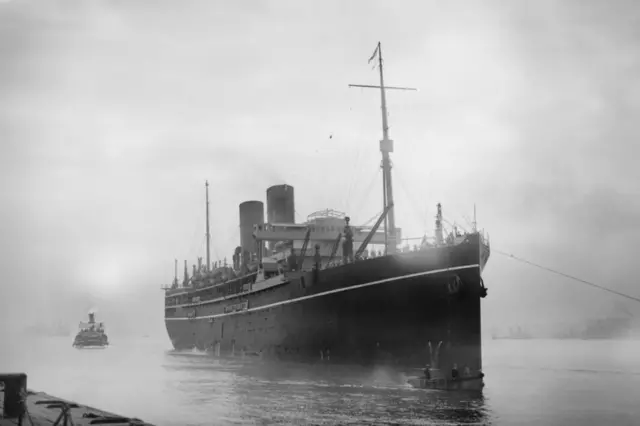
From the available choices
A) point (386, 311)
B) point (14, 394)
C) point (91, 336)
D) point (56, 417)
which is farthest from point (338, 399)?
point (91, 336)

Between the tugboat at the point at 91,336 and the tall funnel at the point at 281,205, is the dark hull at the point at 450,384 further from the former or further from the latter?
the tugboat at the point at 91,336

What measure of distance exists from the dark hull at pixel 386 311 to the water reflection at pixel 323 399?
1134mm

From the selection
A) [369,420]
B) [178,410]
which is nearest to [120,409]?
[178,410]

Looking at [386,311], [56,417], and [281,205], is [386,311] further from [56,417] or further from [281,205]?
[281,205]

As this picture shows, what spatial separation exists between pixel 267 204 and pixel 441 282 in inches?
1097

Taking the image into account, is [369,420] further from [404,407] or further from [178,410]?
[178,410]

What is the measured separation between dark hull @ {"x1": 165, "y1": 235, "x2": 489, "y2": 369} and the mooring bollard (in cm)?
1907

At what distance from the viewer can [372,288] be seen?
3072cm

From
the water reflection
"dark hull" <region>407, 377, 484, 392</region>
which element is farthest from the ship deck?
"dark hull" <region>407, 377, 484, 392</region>

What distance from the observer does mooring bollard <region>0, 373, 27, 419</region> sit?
1290 cm

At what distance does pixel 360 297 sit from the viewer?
103 feet

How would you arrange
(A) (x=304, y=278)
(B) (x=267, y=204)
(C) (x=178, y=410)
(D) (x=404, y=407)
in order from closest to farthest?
(D) (x=404, y=407) → (C) (x=178, y=410) → (A) (x=304, y=278) → (B) (x=267, y=204)

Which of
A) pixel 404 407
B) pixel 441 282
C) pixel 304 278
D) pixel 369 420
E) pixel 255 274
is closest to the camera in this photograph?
pixel 369 420

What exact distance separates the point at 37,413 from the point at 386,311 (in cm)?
1759
